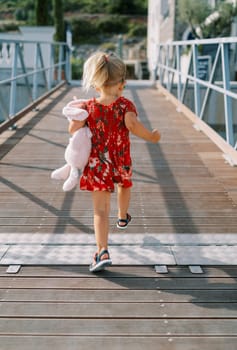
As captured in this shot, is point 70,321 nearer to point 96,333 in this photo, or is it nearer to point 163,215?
point 96,333

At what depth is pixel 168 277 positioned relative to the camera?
202 cm

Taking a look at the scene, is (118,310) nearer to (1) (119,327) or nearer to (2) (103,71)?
(1) (119,327)

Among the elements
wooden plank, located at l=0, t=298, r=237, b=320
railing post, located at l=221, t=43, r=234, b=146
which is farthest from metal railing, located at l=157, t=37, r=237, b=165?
wooden plank, located at l=0, t=298, r=237, b=320

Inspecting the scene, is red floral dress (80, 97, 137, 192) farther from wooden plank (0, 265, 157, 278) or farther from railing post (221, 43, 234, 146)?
railing post (221, 43, 234, 146)

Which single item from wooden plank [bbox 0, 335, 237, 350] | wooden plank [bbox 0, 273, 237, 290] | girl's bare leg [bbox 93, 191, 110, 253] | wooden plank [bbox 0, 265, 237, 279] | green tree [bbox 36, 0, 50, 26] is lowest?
wooden plank [bbox 0, 335, 237, 350]

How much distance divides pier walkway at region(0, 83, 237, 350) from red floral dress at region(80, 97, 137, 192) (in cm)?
38

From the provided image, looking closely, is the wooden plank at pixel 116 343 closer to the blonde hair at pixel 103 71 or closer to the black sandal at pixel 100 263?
the black sandal at pixel 100 263

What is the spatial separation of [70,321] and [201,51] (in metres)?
13.0

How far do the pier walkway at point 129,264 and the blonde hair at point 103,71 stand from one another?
791 mm

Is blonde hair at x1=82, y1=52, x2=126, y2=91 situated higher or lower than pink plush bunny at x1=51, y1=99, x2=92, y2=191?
higher

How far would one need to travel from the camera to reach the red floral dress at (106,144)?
2029mm

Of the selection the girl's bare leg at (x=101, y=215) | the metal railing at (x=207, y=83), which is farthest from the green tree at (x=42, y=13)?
the girl's bare leg at (x=101, y=215)

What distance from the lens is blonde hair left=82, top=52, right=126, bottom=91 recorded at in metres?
1.93

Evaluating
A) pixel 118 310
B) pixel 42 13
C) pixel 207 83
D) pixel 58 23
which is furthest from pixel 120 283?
pixel 42 13
